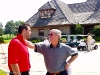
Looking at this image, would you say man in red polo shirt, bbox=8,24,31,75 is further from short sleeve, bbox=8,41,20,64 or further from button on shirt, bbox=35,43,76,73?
button on shirt, bbox=35,43,76,73

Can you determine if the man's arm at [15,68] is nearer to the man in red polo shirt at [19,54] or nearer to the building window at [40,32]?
the man in red polo shirt at [19,54]

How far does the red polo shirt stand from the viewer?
171 inches

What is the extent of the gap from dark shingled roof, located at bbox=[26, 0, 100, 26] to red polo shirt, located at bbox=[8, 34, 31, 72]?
35.7 meters

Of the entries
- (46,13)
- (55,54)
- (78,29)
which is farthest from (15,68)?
(46,13)

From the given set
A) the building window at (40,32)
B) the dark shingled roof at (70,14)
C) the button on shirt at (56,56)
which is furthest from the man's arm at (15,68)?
the building window at (40,32)

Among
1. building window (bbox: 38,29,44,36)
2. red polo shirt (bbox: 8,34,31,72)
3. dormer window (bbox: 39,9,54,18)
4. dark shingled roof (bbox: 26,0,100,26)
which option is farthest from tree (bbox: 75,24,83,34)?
red polo shirt (bbox: 8,34,31,72)

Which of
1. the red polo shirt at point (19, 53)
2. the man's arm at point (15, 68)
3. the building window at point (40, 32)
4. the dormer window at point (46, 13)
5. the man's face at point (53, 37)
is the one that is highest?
the dormer window at point (46, 13)

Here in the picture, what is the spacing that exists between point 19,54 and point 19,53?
0.02m

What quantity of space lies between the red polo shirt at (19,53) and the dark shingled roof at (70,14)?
35.7m

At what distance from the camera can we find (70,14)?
45.8 metres

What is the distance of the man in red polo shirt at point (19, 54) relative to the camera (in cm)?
435

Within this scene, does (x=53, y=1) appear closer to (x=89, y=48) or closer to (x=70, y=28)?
(x=70, y=28)

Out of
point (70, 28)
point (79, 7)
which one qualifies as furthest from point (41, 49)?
point (79, 7)

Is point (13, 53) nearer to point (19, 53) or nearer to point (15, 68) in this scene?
point (19, 53)
